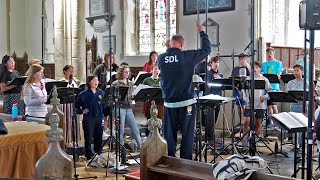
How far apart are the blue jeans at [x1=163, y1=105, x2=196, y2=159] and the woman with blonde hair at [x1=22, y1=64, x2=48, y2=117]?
1946mm

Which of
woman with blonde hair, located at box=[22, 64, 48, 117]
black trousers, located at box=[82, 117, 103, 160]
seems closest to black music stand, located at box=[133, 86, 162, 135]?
black trousers, located at box=[82, 117, 103, 160]

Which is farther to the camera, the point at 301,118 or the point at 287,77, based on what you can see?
the point at 287,77

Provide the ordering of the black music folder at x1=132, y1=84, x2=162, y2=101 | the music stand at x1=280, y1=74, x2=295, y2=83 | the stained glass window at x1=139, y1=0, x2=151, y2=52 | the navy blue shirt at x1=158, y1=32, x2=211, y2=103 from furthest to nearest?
the stained glass window at x1=139, y1=0, x2=151, y2=52, the music stand at x1=280, y1=74, x2=295, y2=83, the black music folder at x1=132, y1=84, x2=162, y2=101, the navy blue shirt at x1=158, y1=32, x2=211, y2=103

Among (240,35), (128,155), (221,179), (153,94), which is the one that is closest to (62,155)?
(221,179)

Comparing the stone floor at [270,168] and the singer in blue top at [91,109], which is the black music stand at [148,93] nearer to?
the singer in blue top at [91,109]

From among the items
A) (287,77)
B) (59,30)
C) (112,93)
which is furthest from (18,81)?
(59,30)

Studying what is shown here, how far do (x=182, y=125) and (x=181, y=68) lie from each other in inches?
27.1

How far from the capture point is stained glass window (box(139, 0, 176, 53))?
13.3 meters

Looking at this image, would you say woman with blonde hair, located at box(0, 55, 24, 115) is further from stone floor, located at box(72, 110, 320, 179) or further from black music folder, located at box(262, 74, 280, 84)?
black music folder, located at box(262, 74, 280, 84)

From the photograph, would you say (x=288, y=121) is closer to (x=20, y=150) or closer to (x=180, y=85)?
(x=180, y=85)

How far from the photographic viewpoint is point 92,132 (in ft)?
24.8

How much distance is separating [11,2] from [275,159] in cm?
1330

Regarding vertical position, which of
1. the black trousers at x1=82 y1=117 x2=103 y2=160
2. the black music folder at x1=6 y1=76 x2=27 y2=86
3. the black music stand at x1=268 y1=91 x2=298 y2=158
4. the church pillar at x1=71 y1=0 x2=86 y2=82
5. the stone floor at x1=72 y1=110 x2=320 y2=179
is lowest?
the stone floor at x1=72 y1=110 x2=320 y2=179

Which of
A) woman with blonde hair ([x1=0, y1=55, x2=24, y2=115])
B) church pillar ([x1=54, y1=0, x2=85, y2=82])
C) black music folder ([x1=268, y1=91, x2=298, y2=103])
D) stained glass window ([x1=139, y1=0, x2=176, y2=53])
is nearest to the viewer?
black music folder ([x1=268, y1=91, x2=298, y2=103])
